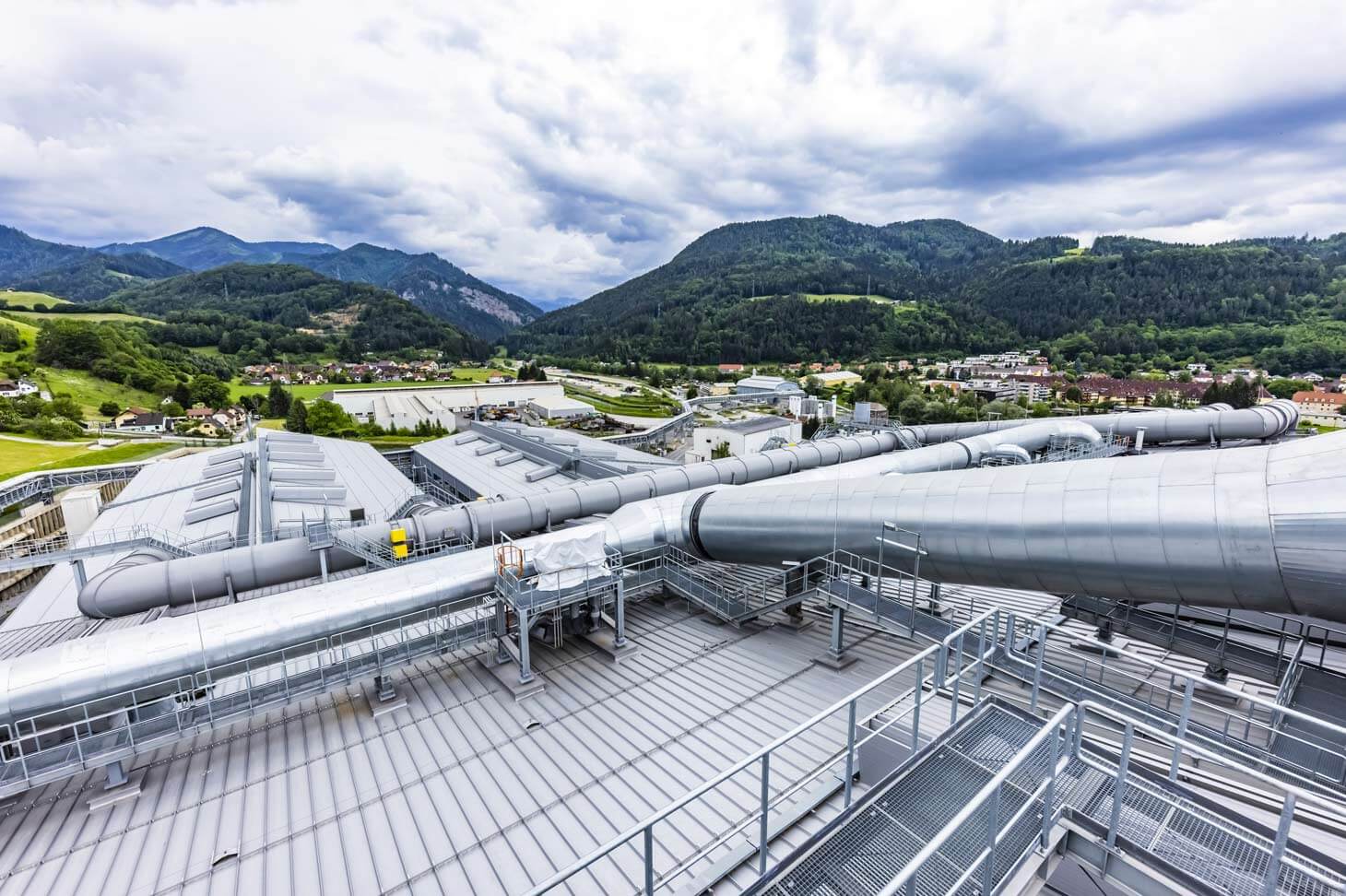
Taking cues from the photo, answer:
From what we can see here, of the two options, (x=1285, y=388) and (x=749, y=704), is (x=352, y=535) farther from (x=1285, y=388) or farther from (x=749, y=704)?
(x=1285, y=388)

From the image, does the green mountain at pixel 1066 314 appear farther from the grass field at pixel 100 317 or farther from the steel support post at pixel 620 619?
the steel support post at pixel 620 619

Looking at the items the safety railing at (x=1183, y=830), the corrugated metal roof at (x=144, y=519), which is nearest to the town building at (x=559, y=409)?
the corrugated metal roof at (x=144, y=519)

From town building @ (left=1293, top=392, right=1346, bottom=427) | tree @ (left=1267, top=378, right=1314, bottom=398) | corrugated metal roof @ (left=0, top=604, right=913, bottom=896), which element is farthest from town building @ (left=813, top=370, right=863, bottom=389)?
corrugated metal roof @ (left=0, top=604, right=913, bottom=896)

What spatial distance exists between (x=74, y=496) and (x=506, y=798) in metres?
39.6

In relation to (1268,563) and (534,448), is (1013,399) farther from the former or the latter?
(1268,563)

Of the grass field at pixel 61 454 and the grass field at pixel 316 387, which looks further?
the grass field at pixel 316 387

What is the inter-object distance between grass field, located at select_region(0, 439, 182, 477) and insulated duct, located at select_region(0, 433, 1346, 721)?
44390mm

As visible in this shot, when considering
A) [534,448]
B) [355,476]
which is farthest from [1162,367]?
[355,476]

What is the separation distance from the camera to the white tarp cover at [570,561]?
11742 mm

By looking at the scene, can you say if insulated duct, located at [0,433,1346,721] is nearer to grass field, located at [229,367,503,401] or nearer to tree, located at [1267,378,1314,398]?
grass field, located at [229,367,503,401]

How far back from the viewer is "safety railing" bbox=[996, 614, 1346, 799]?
257 inches

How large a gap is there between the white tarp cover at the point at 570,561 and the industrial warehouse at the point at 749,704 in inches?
3.3

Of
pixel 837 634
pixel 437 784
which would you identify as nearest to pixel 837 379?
pixel 837 634

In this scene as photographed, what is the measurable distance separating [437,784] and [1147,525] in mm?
10991
